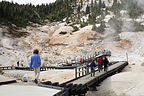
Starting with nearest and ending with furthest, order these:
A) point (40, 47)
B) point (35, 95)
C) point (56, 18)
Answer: point (35, 95)
point (40, 47)
point (56, 18)

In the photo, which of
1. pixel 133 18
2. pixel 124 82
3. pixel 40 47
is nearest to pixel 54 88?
pixel 124 82

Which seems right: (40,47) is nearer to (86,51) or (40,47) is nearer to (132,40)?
(86,51)

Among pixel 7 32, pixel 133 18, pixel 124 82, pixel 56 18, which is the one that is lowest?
pixel 124 82

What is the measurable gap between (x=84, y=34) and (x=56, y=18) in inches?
1466

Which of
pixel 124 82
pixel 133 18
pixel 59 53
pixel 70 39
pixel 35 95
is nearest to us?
pixel 35 95

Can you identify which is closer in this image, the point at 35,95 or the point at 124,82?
the point at 35,95

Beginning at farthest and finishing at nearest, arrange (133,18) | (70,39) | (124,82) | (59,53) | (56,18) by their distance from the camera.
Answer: (56,18) → (133,18) → (70,39) → (59,53) → (124,82)

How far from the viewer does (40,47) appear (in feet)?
136

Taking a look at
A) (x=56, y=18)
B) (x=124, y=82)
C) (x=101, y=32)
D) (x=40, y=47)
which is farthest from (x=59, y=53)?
(x=56, y=18)

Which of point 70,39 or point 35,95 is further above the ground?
point 70,39

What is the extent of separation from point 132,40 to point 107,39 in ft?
19.7

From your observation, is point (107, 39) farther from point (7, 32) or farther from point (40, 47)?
point (7, 32)

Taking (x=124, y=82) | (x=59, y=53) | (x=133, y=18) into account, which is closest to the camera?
(x=124, y=82)

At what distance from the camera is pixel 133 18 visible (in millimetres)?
51719
